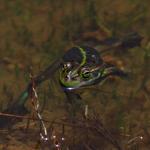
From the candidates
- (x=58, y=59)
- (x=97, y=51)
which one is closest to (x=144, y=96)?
(x=97, y=51)

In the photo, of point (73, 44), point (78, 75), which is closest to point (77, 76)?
point (78, 75)

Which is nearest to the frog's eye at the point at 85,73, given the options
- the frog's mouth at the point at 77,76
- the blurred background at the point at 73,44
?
the frog's mouth at the point at 77,76

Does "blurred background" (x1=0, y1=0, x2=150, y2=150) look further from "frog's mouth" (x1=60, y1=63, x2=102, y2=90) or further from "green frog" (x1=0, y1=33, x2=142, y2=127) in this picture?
"frog's mouth" (x1=60, y1=63, x2=102, y2=90)

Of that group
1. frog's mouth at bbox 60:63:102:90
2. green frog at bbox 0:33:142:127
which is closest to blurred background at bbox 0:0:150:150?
green frog at bbox 0:33:142:127

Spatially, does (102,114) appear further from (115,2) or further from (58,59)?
(115,2)

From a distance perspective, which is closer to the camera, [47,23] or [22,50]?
[22,50]

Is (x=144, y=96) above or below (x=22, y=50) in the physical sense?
below

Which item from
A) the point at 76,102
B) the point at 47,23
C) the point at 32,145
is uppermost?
the point at 47,23

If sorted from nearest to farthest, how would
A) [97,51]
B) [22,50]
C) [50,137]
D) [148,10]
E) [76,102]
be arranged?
[50,137] → [76,102] → [97,51] → [22,50] → [148,10]
